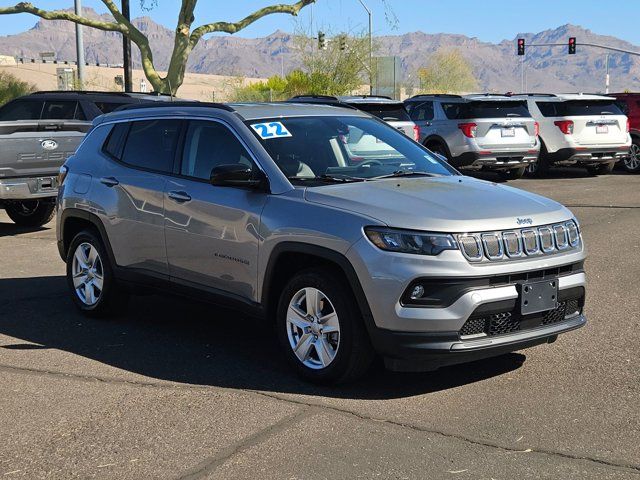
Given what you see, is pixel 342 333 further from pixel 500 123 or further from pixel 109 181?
pixel 500 123

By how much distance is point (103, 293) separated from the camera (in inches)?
313

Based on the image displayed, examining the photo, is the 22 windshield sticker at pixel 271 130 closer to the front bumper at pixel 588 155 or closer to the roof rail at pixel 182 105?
the roof rail at pixel 182 105

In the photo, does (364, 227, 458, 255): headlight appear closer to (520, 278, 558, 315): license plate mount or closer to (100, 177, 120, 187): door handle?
(520, 278, 558, 315): license plate mount

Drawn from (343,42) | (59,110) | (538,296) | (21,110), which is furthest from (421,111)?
(343,42)

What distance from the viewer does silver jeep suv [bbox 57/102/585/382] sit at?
555 centimetres

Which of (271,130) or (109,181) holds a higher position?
(271,130)

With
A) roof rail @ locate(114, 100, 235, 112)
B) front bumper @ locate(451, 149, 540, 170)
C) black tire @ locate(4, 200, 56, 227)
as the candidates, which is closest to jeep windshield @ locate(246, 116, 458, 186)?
roof rail @ locate(114, 100, 235, 112)

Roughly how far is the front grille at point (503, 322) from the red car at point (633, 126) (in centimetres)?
1780

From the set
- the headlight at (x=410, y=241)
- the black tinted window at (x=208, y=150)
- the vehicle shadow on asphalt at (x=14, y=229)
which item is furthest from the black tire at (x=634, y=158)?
the headlight at (x=410, y=241)

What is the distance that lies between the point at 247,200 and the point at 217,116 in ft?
2.72

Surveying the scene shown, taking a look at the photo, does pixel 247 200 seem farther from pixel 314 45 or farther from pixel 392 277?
pixel 314 45

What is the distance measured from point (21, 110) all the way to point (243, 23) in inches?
584

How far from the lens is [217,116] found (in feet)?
22.9

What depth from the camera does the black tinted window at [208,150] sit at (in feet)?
22.2
